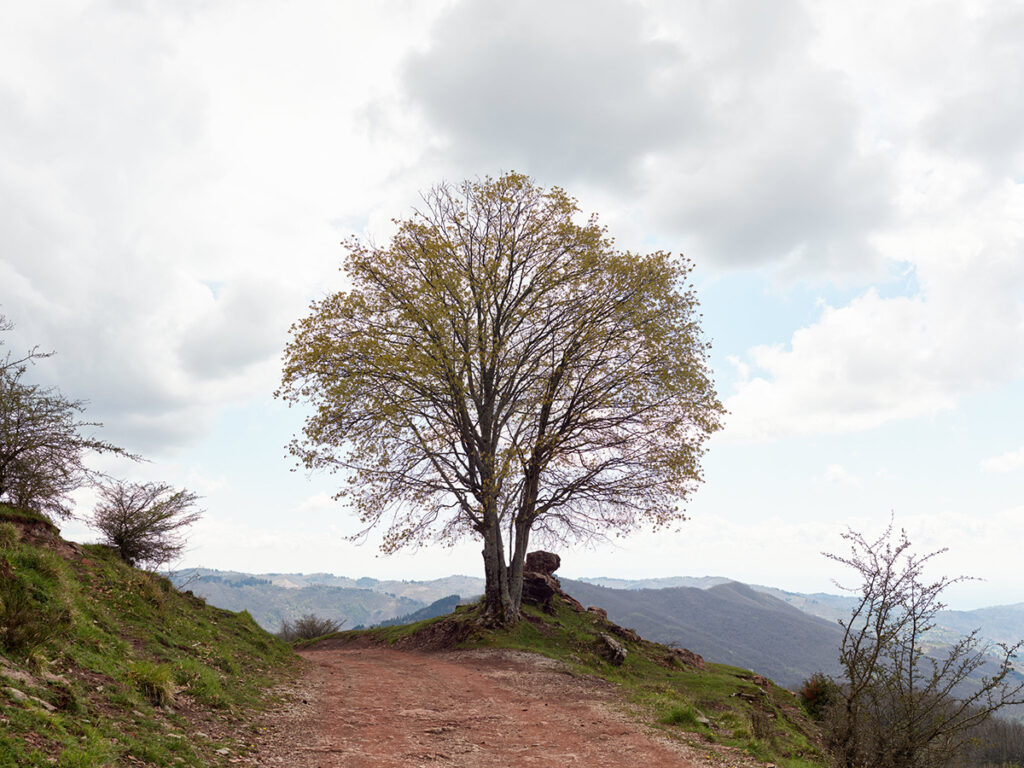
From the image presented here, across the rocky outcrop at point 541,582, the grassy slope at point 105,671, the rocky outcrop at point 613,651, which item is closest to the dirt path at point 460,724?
the grassy slope at point 105,671

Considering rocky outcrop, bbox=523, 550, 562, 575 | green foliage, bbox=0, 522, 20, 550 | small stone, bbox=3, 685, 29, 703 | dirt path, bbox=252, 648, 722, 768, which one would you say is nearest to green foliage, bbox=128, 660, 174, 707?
dirt path, bbox=252, 648, 722, 768

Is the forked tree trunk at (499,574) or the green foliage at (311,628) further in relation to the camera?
the green foliage at (311,628)

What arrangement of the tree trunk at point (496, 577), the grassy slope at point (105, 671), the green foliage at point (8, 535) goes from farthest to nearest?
the tree trunk at point (496, 577)
the green foliage at point (8, 535)
the grassy slope at point (105, 671)

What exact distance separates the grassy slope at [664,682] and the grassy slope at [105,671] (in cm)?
946

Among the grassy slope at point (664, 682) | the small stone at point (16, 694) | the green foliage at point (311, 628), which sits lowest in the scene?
the green foliage at point (311, 628)

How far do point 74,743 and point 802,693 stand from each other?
98.0ft

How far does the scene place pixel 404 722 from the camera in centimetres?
1282

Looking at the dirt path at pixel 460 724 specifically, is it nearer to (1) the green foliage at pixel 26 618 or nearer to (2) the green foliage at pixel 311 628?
(1) the green foliage at pixel 26 618

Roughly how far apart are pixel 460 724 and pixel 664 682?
11802 mm

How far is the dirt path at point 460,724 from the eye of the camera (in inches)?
407

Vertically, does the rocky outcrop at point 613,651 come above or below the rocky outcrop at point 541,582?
below

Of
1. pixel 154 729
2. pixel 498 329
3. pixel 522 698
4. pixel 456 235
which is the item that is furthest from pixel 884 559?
pixel 456 235

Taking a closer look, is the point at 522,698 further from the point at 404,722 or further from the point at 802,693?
the point at 802,693

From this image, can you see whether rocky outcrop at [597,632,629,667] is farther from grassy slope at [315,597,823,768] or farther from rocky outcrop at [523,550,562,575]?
rocky outcrop at [523,550,562,575]
